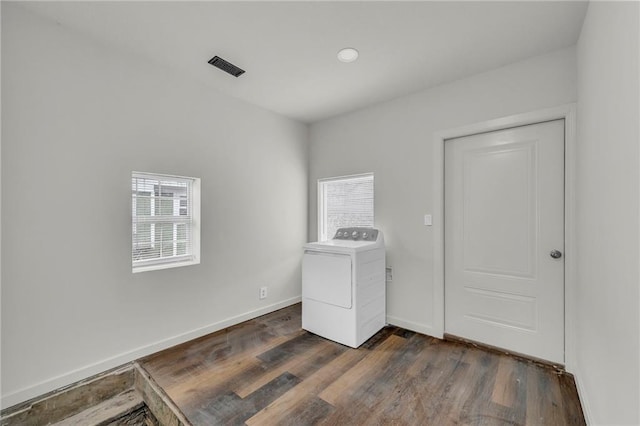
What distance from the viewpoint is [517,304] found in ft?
7.69

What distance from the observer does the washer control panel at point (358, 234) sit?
9.72ft

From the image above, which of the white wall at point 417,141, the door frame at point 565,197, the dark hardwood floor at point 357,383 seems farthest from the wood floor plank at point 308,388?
the door frame at point 565,197

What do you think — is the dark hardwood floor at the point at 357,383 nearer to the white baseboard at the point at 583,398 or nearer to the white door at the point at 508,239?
the white baseboard at the point at 583,398

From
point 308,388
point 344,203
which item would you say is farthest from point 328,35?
point 308,388

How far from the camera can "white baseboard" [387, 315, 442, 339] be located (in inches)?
Result: 107

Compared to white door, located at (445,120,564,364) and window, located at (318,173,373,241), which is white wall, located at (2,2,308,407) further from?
white door, located at (445,120,564,364)

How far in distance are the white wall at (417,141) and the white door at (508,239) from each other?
0.19 meters

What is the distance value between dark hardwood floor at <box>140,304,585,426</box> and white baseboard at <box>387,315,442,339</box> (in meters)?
0.12

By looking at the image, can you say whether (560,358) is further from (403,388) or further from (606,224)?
(606,224)

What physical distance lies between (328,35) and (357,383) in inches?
96.3

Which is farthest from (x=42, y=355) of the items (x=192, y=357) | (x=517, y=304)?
(x=517, y=304)

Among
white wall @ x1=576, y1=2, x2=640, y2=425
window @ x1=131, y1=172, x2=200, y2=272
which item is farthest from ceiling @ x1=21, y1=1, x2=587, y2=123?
window @ x1=131, y1=172, x2=200, y2=272

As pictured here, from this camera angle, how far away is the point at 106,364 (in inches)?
82.0

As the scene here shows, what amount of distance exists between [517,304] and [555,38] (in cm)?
203
